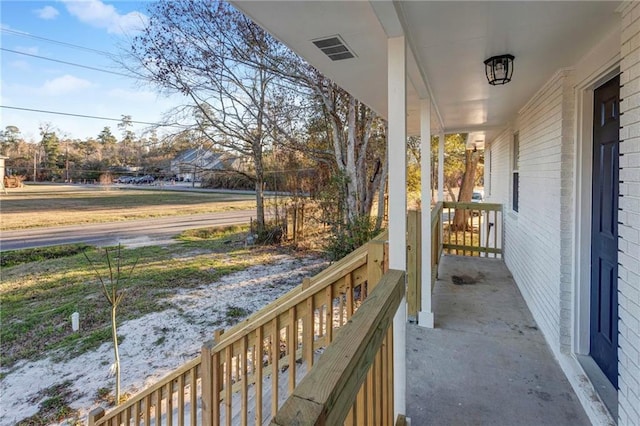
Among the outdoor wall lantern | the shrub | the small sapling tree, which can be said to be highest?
the outdoor wall lantern

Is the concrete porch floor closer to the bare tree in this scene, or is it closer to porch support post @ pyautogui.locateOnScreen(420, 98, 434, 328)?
porch support post @ pyautogui.locateOnScreen(420, 98, 434, 328)

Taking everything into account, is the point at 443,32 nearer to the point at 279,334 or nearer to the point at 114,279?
the point at 279,334

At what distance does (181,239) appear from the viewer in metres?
11.2

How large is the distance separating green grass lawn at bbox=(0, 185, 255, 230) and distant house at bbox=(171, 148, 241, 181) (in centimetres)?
282

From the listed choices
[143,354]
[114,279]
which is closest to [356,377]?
[143,354]

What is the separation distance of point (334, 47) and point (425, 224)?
1965 mm

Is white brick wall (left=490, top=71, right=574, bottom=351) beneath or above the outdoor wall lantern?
beneath

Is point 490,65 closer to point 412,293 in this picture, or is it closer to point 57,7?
point 412,293

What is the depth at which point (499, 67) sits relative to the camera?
2377 mm

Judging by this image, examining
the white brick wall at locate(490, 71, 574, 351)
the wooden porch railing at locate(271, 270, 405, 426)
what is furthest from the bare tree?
the wooden porch railing at locate(271, 270, 405, 426)

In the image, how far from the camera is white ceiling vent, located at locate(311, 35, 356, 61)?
2.01 m

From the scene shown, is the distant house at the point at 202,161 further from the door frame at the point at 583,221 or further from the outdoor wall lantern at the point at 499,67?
the door frame at the point at 583,221

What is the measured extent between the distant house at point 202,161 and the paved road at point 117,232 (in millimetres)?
2390

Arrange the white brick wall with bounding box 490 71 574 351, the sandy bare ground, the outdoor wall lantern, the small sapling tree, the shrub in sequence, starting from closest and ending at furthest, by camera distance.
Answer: the outdoor wall lantern
the white brick wall with bounding box 490 71 574 351
the sandy bare ground
the small sapling tree
the shrub
